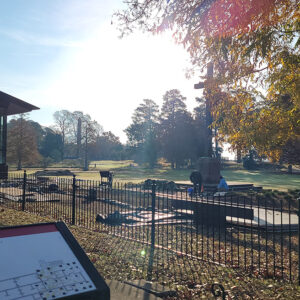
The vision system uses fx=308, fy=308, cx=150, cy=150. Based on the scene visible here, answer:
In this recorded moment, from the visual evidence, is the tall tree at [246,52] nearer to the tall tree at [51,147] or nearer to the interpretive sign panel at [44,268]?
the interpretive sign panel at [44,268]

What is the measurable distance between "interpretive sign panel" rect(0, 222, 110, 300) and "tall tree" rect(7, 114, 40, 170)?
49.8m

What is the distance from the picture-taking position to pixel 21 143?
48.8 m

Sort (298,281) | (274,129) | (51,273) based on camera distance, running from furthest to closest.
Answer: (274,129) < (298,281) < (51,273)

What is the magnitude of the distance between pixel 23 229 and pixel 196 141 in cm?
5497

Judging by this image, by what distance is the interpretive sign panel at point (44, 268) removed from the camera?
1994 mm

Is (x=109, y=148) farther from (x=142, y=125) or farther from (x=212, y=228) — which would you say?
(x=212, y=228)

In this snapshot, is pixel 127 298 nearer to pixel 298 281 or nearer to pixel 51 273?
pixel 51 273

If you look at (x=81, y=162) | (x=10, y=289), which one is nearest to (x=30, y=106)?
(x=10, y=289)

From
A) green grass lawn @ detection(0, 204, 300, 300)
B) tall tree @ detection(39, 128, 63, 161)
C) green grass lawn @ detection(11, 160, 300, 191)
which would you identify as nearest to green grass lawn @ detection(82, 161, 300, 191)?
green grass lawn @ detection(11, 160, 300, 191)

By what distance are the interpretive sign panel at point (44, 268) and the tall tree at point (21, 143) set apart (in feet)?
163

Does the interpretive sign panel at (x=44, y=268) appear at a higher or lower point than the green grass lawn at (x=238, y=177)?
higher

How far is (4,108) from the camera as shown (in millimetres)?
17172

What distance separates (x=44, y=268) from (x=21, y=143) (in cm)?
5057

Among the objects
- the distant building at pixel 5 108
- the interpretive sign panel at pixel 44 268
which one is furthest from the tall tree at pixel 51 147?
the interpretive sign panel at pixel 44 268
